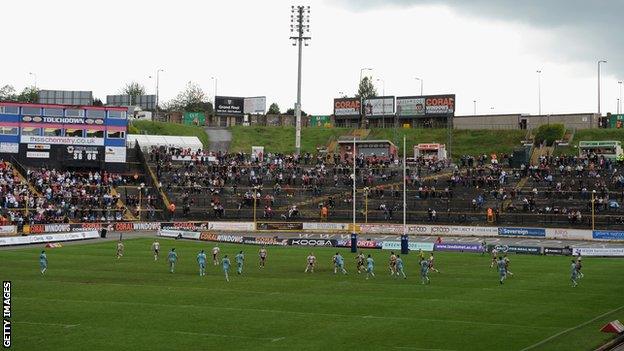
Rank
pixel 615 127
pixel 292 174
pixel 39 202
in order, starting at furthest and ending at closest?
pixel 615 127 < pixel 292 174 < pixel 39 202

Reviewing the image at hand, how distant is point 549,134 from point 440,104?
18897mm

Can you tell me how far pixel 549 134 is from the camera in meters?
124

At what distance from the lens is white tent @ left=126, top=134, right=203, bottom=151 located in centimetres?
11982

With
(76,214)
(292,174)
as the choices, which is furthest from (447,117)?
(76,214)

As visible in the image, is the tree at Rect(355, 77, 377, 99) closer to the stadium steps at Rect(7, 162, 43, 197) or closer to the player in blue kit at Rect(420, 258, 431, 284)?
the stadium steps at Rect(7, 162, 43, 197)

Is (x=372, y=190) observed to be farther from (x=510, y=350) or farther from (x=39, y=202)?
(x=510, y=350)

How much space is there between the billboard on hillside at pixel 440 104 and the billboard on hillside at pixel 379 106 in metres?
5.58

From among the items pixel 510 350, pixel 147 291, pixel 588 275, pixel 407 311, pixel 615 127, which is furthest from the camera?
pixel 615 127

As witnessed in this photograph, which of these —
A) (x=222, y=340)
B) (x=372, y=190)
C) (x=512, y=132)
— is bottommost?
(x=222, y=340)

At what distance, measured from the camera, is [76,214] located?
9156cm

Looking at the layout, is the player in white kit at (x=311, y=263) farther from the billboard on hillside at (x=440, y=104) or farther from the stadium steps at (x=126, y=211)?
the billboard on hillside at (x=440, y=104)

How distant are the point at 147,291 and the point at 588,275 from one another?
92.7ft

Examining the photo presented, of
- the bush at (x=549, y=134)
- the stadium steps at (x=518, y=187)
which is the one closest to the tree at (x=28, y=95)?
the bush at (x=549, y=134)

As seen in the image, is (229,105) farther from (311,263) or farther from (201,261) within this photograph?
(201,261)
